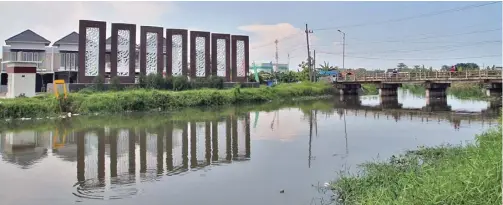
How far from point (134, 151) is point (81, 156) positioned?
120 cm

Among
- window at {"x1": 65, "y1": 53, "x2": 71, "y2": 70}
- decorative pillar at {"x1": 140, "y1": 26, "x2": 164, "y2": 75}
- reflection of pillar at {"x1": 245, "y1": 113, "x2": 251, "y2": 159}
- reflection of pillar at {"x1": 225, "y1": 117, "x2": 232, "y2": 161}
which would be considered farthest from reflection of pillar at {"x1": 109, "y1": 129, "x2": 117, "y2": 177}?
window at {"x1": 65, "y1": 53, "x2": 71, "y2": 70}

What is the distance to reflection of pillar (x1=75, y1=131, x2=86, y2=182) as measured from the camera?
7716 mm

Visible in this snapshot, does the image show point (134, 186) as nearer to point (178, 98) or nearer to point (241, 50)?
point (178, 98)

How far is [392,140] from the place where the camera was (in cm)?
1162

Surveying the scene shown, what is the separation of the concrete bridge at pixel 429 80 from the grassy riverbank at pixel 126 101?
9.35 metres

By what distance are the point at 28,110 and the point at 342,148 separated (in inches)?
526

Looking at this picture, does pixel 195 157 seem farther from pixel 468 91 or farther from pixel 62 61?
pixel 468 91

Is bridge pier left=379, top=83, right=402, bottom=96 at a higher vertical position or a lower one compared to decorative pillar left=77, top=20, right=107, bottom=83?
lower

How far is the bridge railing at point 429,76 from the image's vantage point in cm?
2672

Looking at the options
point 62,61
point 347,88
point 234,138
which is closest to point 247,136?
point 234,138

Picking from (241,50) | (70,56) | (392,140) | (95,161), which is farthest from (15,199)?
(241,50)

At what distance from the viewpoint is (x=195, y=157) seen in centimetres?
936

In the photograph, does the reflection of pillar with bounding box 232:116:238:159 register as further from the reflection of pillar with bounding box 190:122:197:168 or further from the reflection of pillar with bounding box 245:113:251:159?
the reflection of pillar with bounding box 190:122:197:168

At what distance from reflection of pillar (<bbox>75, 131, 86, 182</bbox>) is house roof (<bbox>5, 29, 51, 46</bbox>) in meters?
18.3
